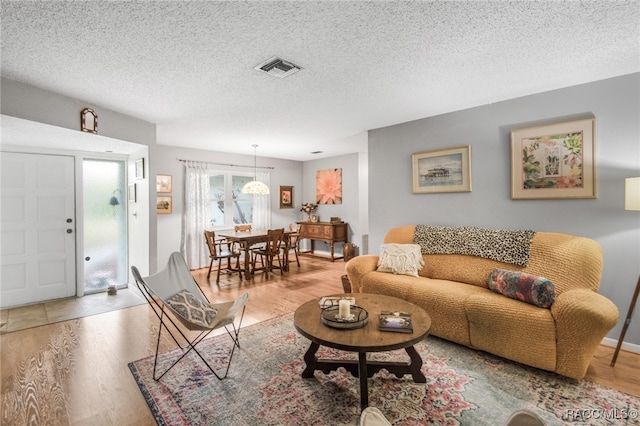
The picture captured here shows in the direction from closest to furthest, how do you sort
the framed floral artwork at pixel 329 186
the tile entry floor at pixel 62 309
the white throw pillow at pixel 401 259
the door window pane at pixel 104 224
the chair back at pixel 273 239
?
the tile entry floor at pixel 62 309
the white throw pillow at pixel 401 259
the door window pane at pixel 104 224
the chair back at pixel 273 239
the framed floral artwork at pixel 329 186

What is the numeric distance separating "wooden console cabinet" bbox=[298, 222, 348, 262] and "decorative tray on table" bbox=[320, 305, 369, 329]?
4.32 meters

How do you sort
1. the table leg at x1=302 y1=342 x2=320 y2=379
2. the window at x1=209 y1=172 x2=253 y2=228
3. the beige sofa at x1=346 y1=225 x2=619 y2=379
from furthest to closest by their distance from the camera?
the window at x1=209 y1=172 x2=253 y2=228
the table leg at x1=302 y1=342 x2=320 y2=379
the beige sofa at x1=346 y1=225 x2=619 y2=379

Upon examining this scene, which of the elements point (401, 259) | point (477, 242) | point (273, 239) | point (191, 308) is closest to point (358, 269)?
point (401, 259)

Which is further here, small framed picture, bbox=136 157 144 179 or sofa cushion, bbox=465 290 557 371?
small framed picture, bbox=136 157 144 179

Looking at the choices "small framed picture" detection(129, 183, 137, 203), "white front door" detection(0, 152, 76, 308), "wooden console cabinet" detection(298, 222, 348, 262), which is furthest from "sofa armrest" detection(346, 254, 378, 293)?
"white front door" detection(0, 152, 76, 308)

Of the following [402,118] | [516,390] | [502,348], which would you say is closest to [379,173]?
[402,118]

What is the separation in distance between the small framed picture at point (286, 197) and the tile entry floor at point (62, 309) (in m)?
3.89

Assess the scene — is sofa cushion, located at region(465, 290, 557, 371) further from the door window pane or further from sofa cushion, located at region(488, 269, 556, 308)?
the door window pane

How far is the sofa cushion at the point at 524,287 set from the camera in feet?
7.50

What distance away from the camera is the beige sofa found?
2.06 meters

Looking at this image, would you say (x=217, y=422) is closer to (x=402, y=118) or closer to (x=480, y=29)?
(x=480, y=29)

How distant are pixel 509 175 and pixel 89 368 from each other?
A: 14.0ft

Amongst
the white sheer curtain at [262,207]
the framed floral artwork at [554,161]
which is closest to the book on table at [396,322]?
the framed floral artwork at [554,161]

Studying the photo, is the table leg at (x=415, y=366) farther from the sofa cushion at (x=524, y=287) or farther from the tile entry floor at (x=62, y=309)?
the tile entry floor at (x=62, y=309)
